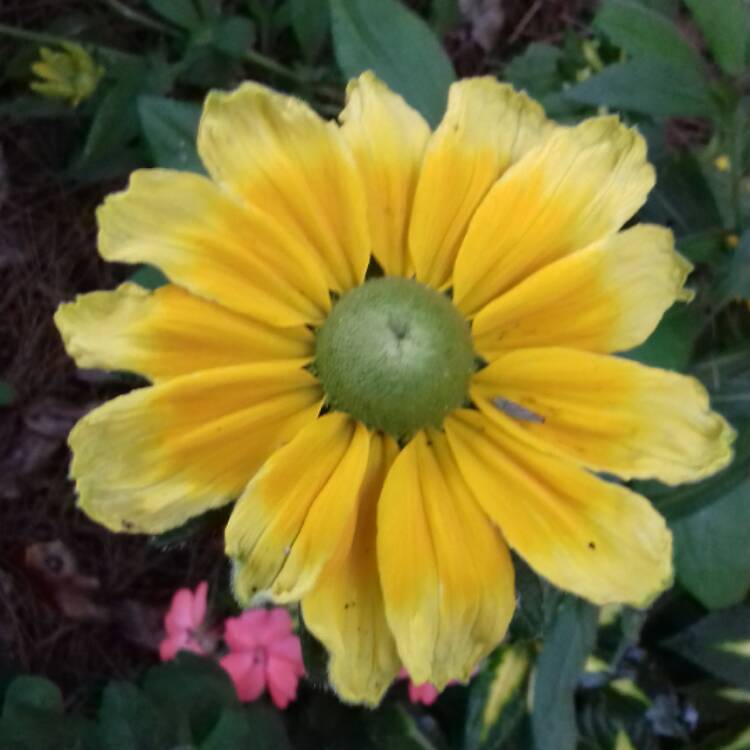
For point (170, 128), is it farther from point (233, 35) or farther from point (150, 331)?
point (150, 331)

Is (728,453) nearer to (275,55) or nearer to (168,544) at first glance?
(168,544)

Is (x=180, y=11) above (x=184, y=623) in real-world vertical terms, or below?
above

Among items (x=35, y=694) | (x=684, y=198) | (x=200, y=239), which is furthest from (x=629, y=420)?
(x=35, y=694)

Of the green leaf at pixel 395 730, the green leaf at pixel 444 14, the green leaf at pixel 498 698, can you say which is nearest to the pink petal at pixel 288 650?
the green leaf at pixel 395 730

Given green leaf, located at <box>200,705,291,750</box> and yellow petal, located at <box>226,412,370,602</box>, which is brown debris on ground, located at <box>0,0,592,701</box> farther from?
yellow petal, located at <box>226,412,370,602</box>

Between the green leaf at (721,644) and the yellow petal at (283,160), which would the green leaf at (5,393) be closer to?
the yellow petal at (283,160)

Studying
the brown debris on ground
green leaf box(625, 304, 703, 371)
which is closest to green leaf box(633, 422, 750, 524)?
green leaf box(625, 304, 703, 371)
